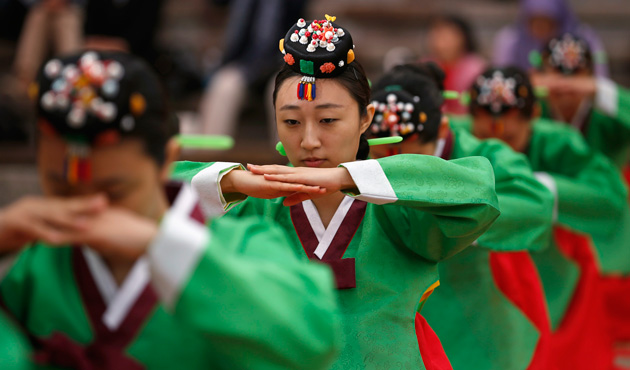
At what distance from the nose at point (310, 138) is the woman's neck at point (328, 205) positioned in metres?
0.21

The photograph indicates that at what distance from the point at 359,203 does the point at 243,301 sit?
909mm

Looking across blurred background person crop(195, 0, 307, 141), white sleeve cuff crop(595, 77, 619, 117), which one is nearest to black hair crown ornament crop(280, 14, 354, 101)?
white sleeve cuff crop(595, 77, 619, 117)

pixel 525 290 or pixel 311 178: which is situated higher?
pixel 311 178

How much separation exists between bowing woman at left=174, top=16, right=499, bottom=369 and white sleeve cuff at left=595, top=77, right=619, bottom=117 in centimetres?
227

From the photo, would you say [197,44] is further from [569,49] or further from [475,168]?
[475,168]

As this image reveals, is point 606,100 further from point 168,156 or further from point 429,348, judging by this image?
point 168,156

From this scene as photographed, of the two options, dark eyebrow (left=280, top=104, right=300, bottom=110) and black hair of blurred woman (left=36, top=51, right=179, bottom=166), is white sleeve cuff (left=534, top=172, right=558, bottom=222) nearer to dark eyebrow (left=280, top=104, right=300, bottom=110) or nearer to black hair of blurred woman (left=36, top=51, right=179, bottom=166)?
dark eyebrow (left=280, top=104, right=300, bottom=110)

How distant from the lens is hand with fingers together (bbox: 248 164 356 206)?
203 centimetres

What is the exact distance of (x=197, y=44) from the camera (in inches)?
292

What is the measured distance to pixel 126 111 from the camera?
5.00ft

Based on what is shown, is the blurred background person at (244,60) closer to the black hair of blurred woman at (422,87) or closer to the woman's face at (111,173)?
the black hair of blurred woman at (422,87)

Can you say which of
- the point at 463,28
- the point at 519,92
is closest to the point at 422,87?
the point at 519,92

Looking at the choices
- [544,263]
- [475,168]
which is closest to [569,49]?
[544,263]

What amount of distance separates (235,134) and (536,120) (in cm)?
284
